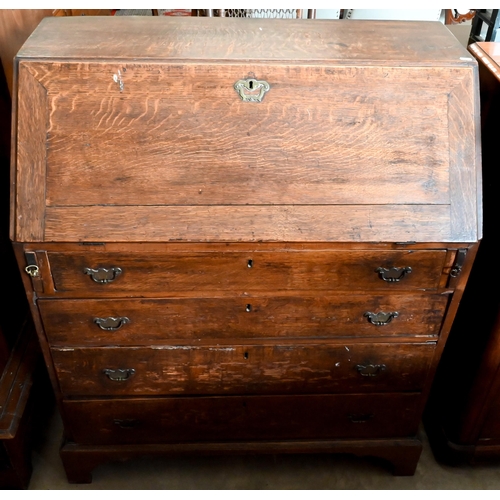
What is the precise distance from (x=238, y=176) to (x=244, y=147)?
69mm

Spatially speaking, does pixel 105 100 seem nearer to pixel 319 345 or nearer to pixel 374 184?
pixel 374 184

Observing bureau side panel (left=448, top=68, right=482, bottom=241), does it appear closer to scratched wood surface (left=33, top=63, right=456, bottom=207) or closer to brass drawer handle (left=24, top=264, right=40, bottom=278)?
scratched wood surface (left=33, top=63, right=456, bottom=207)

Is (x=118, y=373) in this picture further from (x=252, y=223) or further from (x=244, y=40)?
(x=244, y=40)

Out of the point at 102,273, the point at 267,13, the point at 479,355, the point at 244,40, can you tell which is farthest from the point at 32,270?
the point at 267,13

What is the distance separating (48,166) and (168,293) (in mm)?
405

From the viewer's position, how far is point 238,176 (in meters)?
1.21

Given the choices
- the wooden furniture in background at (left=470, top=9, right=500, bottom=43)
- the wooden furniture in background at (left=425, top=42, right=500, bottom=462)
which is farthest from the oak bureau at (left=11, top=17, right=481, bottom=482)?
the wooden furniture in background at (left=470, top=9, right=500, bottom=43)

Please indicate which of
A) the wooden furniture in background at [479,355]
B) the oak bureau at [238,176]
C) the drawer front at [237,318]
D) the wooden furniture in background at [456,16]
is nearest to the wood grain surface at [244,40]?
the oak bureau at [238,176]

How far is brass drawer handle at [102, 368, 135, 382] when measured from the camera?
1438 millimetres

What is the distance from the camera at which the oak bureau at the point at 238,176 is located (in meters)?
1.18

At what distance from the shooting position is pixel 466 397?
164cm

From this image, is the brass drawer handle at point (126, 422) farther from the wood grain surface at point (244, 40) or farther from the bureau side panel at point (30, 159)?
the wood grain surface at point (244, 40)

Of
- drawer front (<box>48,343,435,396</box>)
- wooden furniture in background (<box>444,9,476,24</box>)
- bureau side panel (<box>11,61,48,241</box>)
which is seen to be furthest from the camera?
wooden furniture in background (<box>444,9,476,24</box>)

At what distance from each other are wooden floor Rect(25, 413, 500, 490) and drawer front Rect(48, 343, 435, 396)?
41cm
